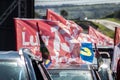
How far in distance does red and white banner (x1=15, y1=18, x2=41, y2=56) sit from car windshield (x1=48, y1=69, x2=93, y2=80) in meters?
1.12

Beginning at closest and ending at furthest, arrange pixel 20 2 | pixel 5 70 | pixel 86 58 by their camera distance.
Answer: pixel 5 70 → pixel 86 58 → pixel 20 2

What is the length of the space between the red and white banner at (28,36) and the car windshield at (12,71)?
5.03 meters

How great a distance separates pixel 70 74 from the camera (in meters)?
10.5

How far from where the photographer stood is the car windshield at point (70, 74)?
1036 cm

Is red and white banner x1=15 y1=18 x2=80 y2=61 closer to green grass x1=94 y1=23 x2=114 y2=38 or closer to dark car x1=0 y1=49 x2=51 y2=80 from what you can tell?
dark car x1=0 y1=49 x2=51 y2=80

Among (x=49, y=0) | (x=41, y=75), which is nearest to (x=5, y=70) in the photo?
(x=41, y=75)

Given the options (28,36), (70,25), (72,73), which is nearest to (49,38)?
(28,36)

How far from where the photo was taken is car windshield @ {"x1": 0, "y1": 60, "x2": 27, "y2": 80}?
20.4 feet

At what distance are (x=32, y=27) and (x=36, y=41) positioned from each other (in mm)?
332

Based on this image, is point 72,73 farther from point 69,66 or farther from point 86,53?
point 86,53

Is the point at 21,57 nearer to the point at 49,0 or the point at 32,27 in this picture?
the point at 32,27

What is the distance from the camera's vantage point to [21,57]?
6496mm

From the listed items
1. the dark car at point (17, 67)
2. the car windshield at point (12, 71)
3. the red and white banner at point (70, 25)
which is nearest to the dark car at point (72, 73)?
the red and white banner at point (70, 25)

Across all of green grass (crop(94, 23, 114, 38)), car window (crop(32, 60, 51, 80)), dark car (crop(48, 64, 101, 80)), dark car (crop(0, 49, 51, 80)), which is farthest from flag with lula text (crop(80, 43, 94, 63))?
green grass (crop(94, 23, 114, 38))
